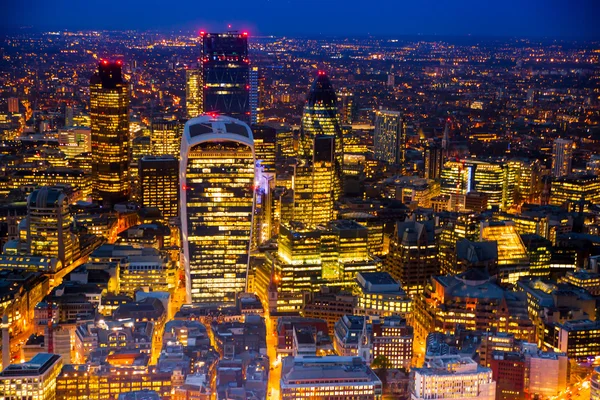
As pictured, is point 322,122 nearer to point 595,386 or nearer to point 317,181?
point 317,181

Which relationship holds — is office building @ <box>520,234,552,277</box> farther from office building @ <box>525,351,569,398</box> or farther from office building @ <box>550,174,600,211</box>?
office building @ <box>525,351,569,398</box>

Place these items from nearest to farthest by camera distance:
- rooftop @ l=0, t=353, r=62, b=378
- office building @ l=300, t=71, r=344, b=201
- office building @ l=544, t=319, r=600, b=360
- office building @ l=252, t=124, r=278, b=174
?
rooftop @ l=0, t=353, r=62, b=378 → office building @ l=544, t=319, r=600, b=360 → office building @ l=300, t=71, r=344, b=201 → office building @ l=252, t=124, r=278, b=174

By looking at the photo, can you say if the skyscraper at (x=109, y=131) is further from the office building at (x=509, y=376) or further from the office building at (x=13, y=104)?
the office building at (x=509, y=376)

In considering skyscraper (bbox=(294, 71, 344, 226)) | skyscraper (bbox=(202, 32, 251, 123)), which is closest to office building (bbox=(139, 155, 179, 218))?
skyscraper (bbox=(294, 71, 344, 226))

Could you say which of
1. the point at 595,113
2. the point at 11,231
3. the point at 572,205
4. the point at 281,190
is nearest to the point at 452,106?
the point at 595,113

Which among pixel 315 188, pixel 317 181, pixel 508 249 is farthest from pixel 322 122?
pixel 508 249

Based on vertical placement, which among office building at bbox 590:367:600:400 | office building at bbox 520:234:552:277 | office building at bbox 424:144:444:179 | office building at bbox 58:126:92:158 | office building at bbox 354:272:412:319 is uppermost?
office building at bbox 58:126:92:158

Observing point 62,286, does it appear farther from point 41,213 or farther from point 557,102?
point 557,102
